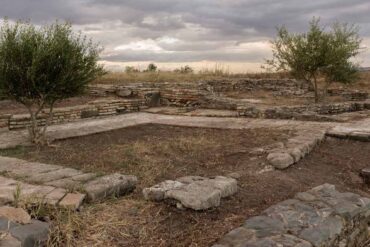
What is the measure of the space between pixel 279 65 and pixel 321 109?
411 centimetres

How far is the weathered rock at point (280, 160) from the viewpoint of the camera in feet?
20.5

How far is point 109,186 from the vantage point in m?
4.85

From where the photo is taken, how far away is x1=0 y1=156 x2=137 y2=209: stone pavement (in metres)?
4.41

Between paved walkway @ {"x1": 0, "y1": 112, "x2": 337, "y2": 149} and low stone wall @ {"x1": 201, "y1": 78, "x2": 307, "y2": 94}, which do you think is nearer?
paved walkway @ {"x1": 0, "y1": 112, "x2": 337, "y2": 149}

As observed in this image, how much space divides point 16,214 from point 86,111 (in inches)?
305

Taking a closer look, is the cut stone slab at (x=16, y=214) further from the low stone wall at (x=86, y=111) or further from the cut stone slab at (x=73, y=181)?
the low stone wall at (x=86, y=111)

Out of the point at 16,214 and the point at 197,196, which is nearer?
the point at 16,214

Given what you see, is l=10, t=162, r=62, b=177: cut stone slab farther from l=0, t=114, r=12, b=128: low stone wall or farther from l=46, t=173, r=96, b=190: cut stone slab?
l=0, t=114, r=12, b=128: low stone wall

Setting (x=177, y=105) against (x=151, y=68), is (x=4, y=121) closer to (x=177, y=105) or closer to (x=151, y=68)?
(x=177, y=105)

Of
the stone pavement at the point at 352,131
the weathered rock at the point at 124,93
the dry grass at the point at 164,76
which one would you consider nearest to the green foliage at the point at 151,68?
the dry grass at the point at 164,76

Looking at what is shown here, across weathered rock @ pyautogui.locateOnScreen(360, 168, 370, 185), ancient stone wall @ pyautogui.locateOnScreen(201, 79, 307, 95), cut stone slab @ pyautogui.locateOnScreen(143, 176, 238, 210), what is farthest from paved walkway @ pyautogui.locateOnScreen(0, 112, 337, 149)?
ancient stone wall @ pyautogui.locateOnScreen(201, 79, 307, 95)

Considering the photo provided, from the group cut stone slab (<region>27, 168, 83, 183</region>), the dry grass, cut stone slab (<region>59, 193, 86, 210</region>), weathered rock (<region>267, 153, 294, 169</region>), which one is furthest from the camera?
the dry grass

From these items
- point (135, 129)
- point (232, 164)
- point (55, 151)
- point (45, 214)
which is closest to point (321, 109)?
point (135, 129)

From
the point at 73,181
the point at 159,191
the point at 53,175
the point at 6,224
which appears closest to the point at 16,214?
the point at 6,224
